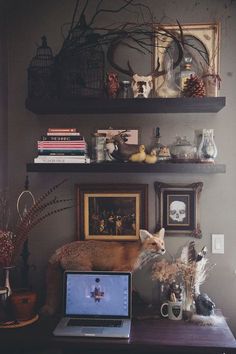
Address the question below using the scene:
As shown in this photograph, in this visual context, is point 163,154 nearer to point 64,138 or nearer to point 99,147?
point 99,147

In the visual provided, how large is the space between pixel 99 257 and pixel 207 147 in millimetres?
904

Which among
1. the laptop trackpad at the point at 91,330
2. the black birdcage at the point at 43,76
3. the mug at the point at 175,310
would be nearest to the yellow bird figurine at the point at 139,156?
the black birdcage at the point at 43,76

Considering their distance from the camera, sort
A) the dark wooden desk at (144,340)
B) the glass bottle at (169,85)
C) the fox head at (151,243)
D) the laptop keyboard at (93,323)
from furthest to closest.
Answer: the glass bottle at (169,85)
the fox head at (151,243)
the laptop keyboard at (93,323)
the dark wooden desk at (144,340)

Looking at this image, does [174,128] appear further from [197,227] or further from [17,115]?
[17,115]

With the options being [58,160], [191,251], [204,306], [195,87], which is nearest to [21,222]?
[58,160]

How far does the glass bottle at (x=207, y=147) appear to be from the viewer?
2.39 m

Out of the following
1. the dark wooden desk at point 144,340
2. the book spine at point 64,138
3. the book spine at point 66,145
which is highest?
the book spine at point 64,138

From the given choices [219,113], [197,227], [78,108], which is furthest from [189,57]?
[197,227]

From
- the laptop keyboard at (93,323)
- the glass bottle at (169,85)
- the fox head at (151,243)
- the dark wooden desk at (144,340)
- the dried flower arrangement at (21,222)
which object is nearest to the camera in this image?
the dark wooden desk at (144,340)

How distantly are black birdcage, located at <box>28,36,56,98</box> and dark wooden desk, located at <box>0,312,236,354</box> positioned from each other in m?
1.31

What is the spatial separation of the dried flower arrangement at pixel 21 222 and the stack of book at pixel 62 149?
0.19 meters

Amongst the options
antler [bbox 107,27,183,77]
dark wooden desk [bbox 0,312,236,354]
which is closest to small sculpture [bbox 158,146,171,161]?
antler [bbox 107,27,183,77]

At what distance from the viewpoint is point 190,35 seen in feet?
8.16

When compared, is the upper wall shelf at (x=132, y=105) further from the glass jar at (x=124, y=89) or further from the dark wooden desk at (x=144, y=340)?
the dark wooden desk at (x=144, y=340)
